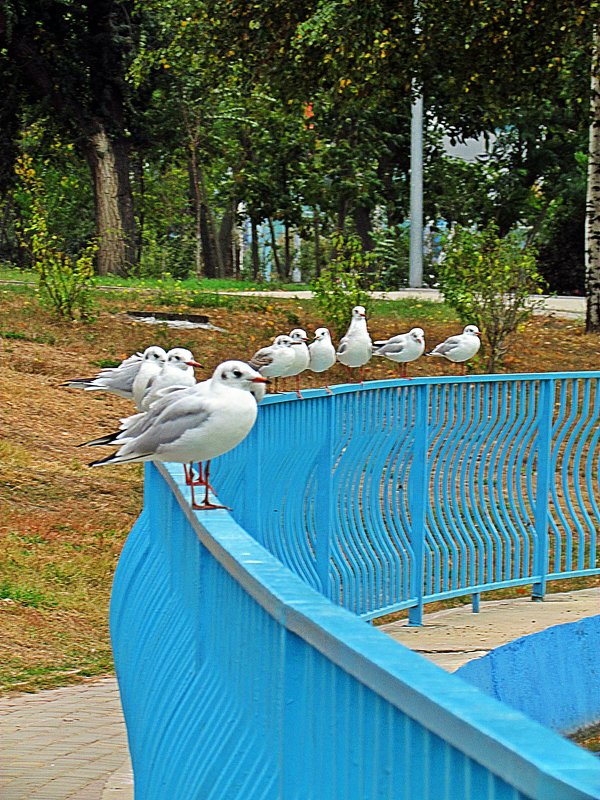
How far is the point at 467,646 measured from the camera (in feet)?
34.2

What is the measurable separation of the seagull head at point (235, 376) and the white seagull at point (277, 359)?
18.4 ft

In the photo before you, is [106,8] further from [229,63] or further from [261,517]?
[261,517]

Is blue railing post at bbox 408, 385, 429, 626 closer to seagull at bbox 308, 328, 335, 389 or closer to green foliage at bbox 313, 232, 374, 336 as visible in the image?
seagull at bbox 308, 328, 335, 389

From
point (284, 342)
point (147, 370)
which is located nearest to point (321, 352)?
point (284, 342)

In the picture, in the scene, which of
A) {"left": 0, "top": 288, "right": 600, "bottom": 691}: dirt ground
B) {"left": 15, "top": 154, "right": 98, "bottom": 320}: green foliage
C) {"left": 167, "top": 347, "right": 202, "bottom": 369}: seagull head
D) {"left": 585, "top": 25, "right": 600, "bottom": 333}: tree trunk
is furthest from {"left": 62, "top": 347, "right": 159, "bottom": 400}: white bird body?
{"left": 585, "top": 25, "right": 600, "bottom": 333}: tree trunk

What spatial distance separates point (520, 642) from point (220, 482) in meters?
3.00

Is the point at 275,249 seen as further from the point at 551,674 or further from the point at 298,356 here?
the point at 551,674

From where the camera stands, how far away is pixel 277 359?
443 inches

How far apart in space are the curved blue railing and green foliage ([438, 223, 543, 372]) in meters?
8.04

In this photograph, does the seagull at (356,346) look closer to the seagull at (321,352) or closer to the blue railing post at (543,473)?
the seagull at (321,352)

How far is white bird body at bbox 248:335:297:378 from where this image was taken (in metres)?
11.3

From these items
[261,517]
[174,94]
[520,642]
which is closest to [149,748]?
[261,517]

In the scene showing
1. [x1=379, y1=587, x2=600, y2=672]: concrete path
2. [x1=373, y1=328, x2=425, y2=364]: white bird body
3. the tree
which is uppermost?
the tree

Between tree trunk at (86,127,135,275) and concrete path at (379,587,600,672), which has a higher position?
tree trunk at (86,127,135,275)
